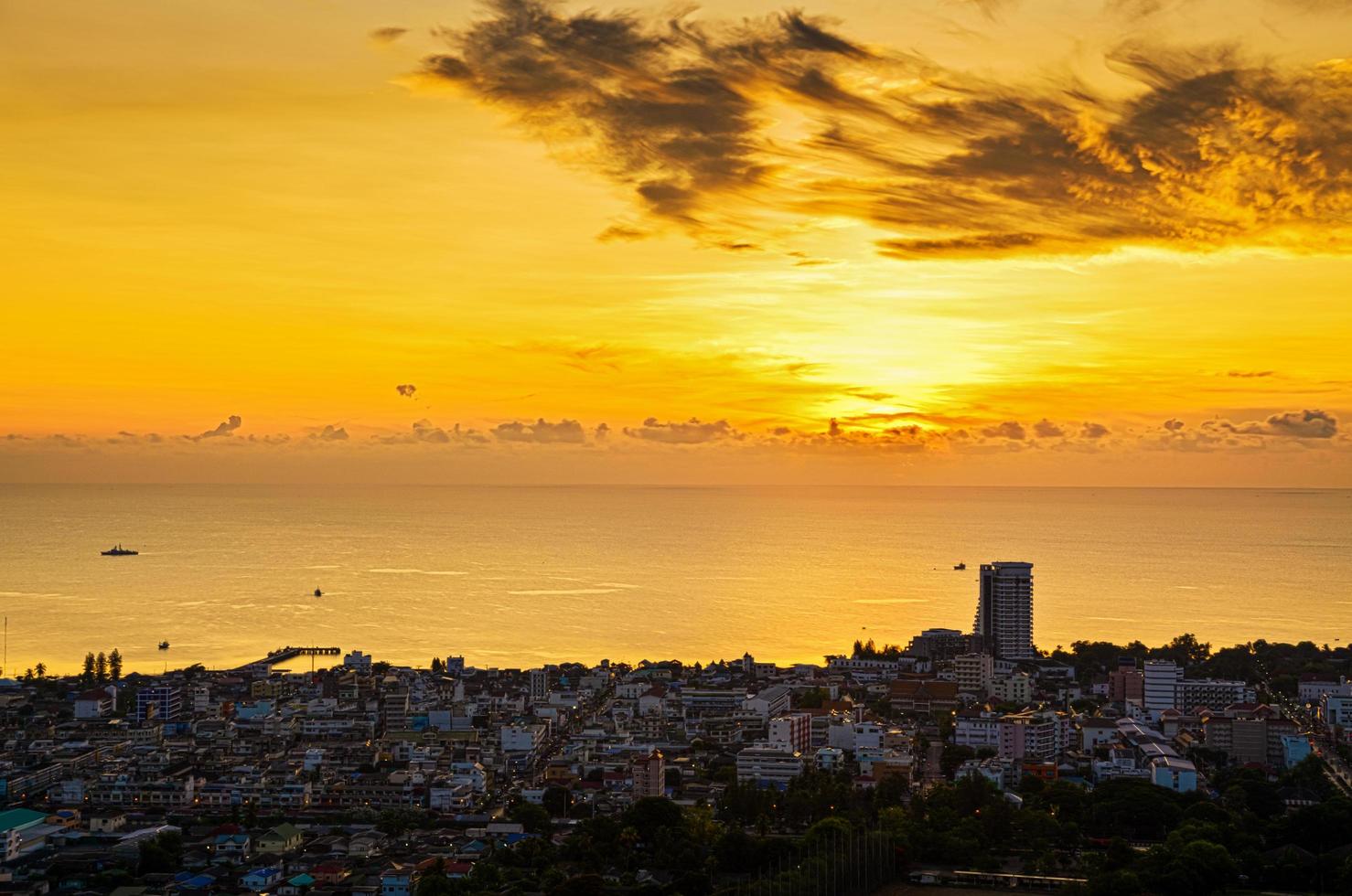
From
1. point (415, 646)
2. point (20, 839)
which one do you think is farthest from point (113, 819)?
point (415, 646)

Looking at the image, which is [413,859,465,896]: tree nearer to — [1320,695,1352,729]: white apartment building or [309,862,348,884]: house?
[309,862,348,884]: house

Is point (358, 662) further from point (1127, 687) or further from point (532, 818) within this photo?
point (1127, 687)

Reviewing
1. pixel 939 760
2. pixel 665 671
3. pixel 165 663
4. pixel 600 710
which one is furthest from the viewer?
pixel 165 663

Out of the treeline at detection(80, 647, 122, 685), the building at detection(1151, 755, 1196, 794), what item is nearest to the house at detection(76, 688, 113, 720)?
the treeline at detection(80, 647, 122, 685)

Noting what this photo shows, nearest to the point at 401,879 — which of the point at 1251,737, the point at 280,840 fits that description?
the point at 280,840

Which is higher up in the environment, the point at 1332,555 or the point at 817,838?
the point at 1332,555

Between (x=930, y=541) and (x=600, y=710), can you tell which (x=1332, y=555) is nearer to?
(x=930, y=541)
